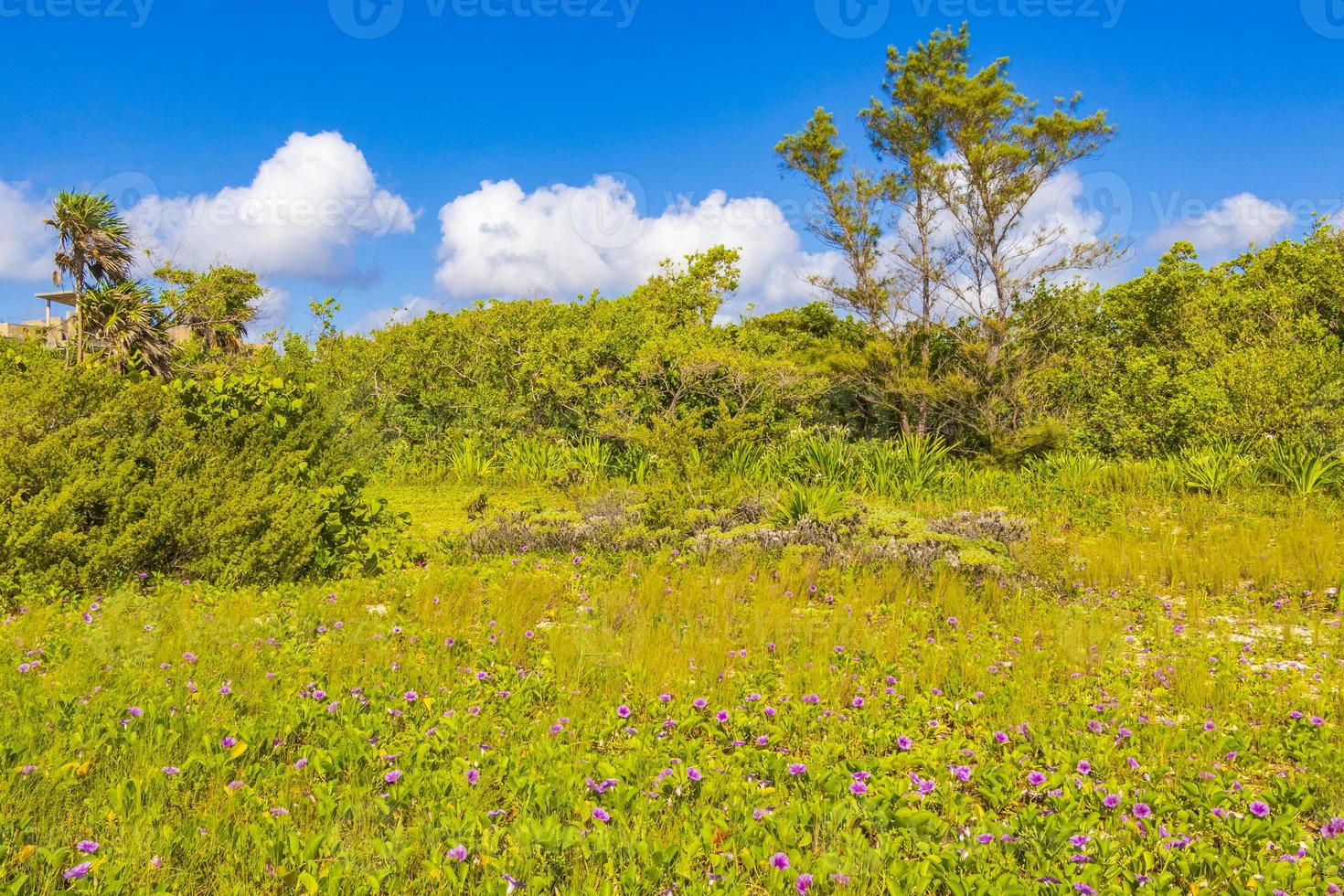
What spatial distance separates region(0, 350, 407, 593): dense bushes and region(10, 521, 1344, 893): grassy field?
43 cm

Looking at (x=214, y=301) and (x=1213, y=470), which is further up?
(x=214, y=301)

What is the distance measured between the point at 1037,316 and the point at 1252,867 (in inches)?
562

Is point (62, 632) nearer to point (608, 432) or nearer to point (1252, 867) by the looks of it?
point (1252, 867)

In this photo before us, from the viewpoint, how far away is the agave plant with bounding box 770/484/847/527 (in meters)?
7.85

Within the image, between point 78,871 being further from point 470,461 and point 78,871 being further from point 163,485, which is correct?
point 470,461

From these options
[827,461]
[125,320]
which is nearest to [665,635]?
[827,461]

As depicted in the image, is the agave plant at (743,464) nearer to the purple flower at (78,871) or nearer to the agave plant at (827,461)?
the agave plant at (827,461)

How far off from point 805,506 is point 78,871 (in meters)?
6.91

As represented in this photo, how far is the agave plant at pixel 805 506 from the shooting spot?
309 inches

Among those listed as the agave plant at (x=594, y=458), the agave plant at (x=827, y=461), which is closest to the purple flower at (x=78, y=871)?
the agave plant at (x=827, y=461)

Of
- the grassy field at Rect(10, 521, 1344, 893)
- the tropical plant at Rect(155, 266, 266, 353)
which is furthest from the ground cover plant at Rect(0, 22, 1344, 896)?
the tropical plant at Rect(155, 266, 266, 353)

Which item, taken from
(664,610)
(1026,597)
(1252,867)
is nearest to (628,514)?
(664,610)

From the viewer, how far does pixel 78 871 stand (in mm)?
2070

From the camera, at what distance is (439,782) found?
2.80 m
